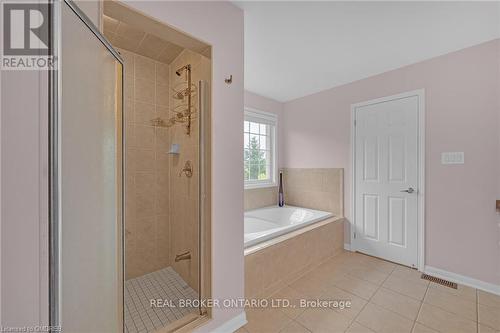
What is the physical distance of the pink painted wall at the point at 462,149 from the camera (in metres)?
1.97

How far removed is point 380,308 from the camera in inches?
69.7

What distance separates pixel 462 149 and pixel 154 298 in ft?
10.7

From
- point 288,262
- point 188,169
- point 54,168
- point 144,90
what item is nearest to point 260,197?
point 288,262

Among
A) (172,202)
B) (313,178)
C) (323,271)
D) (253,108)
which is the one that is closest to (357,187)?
(313,178)

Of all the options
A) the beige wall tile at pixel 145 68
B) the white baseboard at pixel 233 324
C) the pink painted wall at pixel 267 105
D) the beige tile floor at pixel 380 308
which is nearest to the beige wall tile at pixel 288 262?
the beige tile floor at pixel 380 308

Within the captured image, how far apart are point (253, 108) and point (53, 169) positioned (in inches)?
120

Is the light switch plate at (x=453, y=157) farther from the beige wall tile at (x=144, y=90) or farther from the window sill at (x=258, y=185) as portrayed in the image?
the beige wall tile at (x=144, y=90)

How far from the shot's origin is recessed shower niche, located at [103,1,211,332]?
1.63 metres

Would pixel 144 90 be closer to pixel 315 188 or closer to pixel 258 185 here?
pixel 258 185

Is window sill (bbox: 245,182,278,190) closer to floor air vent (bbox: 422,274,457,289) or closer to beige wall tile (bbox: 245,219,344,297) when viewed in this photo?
beige wall tile (bbox: 245,219,344,297)

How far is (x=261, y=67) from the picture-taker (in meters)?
2.55

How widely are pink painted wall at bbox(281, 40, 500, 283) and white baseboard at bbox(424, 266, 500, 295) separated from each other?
0.13ft

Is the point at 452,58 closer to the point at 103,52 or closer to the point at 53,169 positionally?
the point at 103,52

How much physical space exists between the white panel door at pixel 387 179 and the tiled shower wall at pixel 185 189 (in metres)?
2.23
